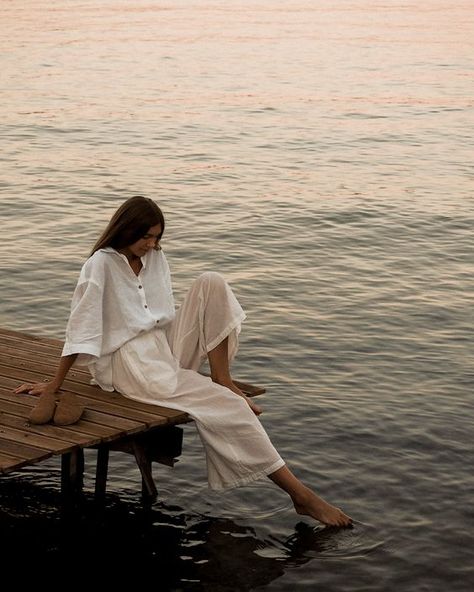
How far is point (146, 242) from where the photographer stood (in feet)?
22.9

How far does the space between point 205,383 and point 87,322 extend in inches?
30.7

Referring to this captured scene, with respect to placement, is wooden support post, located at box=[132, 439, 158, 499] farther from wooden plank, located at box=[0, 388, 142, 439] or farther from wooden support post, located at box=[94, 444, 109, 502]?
wooden plank, located at box=[0, 388, 142, 439]

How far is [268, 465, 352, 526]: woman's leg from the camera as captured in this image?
7031 mm

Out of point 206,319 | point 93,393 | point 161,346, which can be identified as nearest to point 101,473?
point 93,393

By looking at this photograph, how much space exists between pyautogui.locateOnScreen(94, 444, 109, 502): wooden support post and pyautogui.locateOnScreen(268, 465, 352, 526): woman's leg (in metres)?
1.02

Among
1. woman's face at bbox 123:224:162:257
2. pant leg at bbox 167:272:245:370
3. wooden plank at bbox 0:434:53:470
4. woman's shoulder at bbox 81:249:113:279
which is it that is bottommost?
wooden plank at bbox 0:434:53:470

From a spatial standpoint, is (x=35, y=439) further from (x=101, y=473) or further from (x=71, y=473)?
(x=101, y=473)

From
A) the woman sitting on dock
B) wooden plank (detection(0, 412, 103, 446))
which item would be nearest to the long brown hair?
the woman sitting on dock

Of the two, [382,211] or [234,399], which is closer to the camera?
[234,399]

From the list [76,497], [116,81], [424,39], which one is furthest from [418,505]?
[424,39]

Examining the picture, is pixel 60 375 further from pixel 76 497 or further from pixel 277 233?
pixel 277 233

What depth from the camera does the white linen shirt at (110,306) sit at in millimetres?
6895

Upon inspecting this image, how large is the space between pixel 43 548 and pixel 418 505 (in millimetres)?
2423

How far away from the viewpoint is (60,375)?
684 cm
